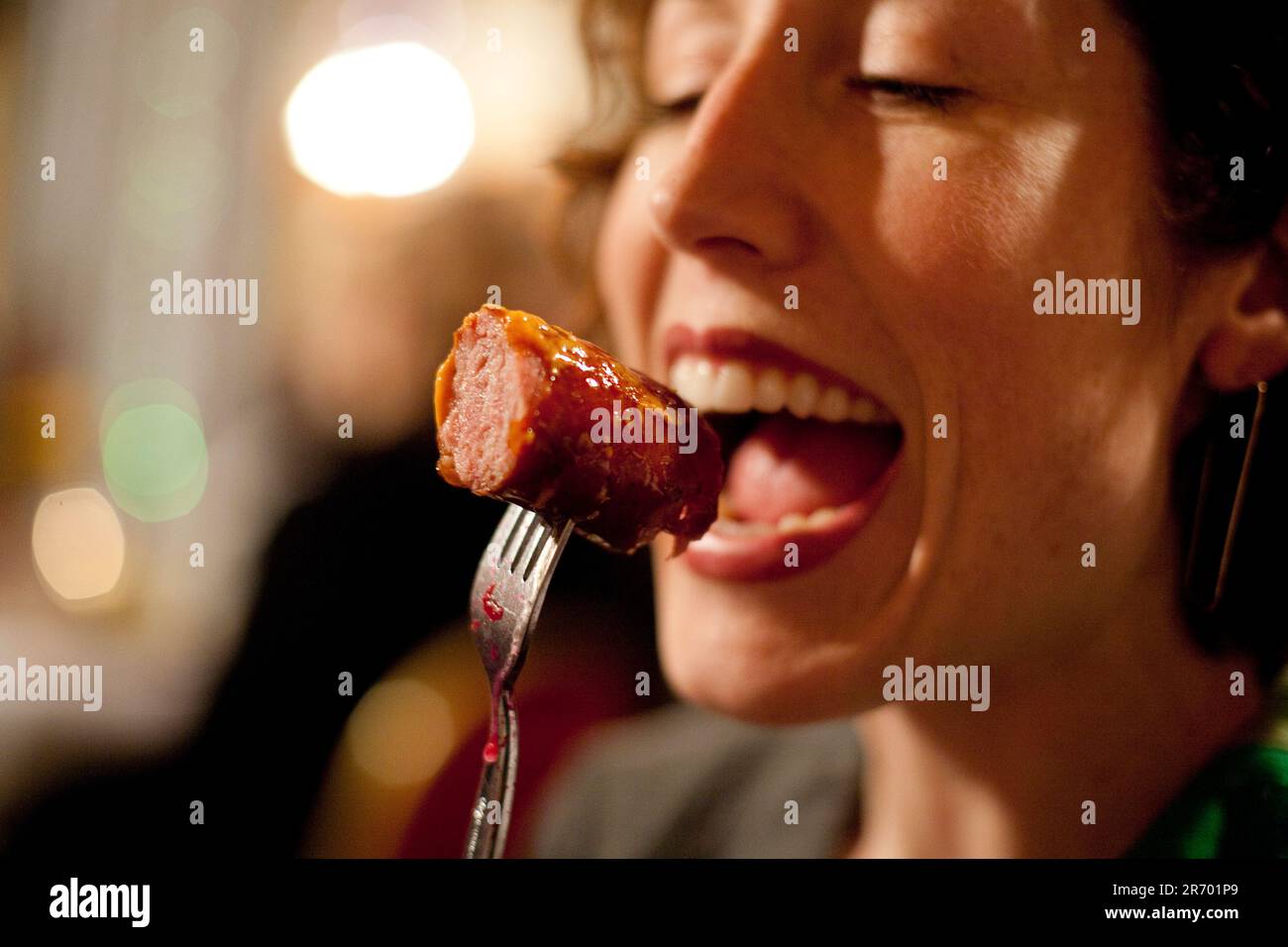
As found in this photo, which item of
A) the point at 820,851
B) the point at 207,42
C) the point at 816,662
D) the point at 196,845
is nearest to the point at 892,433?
the point at 816,662

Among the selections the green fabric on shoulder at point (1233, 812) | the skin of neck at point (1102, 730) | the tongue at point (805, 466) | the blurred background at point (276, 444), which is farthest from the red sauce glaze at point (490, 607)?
the blurred background at point (276, 444)

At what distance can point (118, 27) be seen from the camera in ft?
7.51

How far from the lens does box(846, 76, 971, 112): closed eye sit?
1.06 meters

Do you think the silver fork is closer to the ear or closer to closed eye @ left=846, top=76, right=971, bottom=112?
closed eye @ left=846, top=76, right=971, bottom=112

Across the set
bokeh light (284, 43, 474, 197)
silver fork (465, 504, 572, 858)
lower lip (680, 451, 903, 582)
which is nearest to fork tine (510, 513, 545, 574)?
silver fork (465, 504, 572, 858)

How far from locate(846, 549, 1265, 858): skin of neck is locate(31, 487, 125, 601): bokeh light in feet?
5.97

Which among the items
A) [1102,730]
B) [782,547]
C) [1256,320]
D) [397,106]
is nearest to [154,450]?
[397,106]

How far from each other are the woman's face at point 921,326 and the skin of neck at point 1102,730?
0.04 m

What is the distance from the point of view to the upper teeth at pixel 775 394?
117 centimetres

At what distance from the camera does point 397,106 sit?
1.95 m

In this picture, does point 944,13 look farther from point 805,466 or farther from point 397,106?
point 397,106

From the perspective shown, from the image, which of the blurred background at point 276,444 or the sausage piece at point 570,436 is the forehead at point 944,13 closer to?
the sausage piece at point 570,436

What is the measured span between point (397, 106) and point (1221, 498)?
1.60 meters
